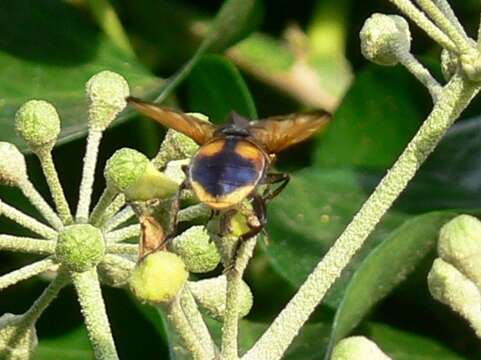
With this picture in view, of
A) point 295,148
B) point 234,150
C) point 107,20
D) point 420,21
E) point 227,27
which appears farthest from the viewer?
point 295,148

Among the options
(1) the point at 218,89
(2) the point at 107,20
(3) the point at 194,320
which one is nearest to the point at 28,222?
(3) the point at 194,320

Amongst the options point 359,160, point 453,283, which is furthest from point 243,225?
point 359,160

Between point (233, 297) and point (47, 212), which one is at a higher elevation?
point (233, 297)

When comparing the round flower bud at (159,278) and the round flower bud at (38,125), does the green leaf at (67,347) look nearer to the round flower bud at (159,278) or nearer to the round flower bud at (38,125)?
the round flower bud at (38,125)

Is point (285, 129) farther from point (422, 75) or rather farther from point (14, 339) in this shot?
point (14, 339)

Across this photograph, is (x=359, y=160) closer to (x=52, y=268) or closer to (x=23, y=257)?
(x=23, y=257)

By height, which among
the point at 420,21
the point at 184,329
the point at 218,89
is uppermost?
the point at 420,21

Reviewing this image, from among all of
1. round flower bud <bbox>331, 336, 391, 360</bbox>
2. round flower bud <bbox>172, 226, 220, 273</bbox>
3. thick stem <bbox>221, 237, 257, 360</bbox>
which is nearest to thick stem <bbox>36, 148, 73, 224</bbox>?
round flower bud <bbox>172, 226, 220, 273</bbox>
